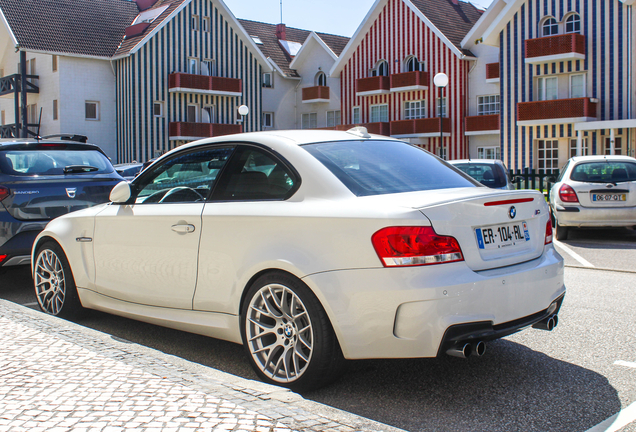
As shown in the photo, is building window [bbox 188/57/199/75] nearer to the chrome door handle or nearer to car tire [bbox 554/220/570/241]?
car tire [bbox 554/220/570/241]

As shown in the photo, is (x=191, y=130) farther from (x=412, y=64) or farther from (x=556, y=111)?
(x=556, y=111)

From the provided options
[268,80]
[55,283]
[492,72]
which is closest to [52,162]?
[55,283]

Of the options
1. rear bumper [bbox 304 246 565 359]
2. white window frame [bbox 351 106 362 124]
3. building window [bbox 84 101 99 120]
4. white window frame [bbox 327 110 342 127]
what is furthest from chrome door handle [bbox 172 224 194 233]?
white window frame [bbox 327 110 342 127]

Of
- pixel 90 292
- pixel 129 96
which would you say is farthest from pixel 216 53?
pixel 90 292

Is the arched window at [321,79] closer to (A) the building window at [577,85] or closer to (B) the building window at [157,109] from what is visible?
(B) the building window at [157,109]

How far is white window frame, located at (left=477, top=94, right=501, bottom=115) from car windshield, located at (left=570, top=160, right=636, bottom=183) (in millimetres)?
27688

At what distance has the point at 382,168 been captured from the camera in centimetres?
430

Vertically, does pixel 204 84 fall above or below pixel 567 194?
above

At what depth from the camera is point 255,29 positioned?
50.8 meters

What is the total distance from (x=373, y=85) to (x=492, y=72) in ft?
26.0

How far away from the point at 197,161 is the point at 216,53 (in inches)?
Result: 1550

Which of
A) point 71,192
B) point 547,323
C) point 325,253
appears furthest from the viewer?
point 71,192

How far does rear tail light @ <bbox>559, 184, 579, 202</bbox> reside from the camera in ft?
39.0

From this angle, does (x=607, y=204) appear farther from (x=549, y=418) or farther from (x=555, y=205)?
(x=549, y=418)
